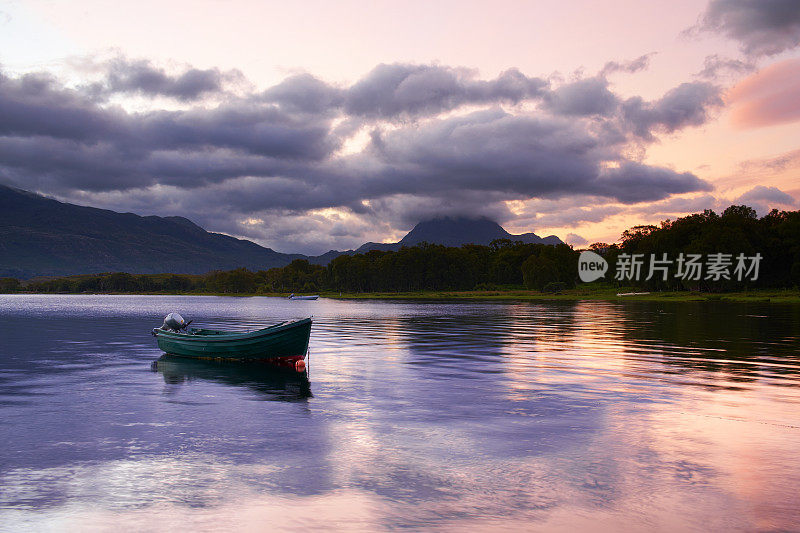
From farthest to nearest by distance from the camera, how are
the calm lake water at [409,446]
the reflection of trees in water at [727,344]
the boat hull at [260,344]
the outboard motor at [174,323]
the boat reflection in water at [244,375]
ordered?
the outboard motor at [174,323]
the boat hull at [260,344]
the reflection of trees in water at [727,344]
the boat reflection in water at [244,375]
the calm lake water at [409,446]

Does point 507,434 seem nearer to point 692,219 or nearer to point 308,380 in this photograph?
point 308,380

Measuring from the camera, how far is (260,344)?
40.2 metres

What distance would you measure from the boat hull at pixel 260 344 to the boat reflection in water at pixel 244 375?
829 mm

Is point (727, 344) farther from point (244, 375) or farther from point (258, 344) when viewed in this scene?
point (244, 375)

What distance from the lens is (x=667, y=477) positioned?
16.1 m

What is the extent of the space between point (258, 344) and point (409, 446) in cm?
2308

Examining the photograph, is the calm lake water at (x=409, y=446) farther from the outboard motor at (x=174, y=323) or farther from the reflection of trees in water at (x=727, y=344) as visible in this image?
the outboard motor at (x=174, y=323)

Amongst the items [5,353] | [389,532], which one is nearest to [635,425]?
[389,532]

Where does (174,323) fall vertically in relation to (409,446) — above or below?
above

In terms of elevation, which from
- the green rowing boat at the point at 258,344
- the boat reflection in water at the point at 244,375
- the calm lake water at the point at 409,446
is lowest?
the boat reflection in water at the point at 244,375

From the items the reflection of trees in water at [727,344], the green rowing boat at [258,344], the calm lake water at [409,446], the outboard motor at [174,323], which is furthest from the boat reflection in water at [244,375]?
the reflection of trees in water at [727,344]

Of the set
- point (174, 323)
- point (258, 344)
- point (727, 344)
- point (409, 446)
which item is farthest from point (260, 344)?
point (727, 344)

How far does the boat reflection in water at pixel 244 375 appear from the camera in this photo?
103ft

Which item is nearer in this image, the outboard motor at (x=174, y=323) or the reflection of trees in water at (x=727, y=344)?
the reflection of trees in water at (x=727, y=344)
